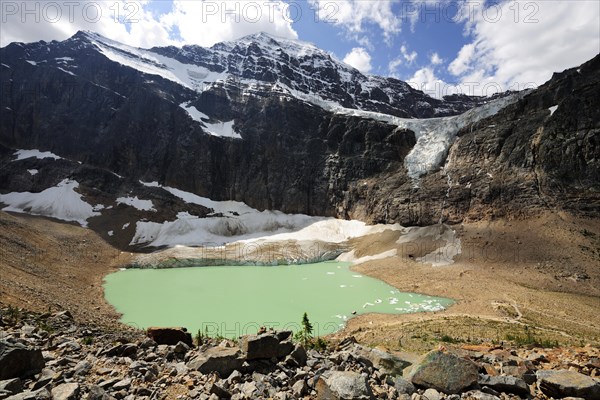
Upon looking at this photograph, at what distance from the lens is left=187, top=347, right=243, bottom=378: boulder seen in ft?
23.9

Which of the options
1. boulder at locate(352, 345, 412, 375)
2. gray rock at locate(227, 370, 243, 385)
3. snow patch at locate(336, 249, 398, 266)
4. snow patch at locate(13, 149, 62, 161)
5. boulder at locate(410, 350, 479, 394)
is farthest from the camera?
snow patch at locate(13, 149, 62, 161)

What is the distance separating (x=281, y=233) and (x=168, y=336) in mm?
64060

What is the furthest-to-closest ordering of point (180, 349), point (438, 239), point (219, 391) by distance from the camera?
point (438, 239)
point (180, 349)
point (219, 391)

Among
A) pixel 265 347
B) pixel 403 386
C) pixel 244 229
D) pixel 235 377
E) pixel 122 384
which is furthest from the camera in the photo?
pixel 244 229

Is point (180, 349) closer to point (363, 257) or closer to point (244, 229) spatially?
point (363, 257)

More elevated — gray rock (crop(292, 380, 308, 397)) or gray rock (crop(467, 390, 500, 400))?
gray rock (crop(292, 380, 308, 397))

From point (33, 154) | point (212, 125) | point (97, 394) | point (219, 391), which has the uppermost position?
point (212, 125)

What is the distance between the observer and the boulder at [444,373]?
6707 millimetres

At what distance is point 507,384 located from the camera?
6.65 metres

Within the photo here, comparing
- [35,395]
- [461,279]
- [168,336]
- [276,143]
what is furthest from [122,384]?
[276,143]

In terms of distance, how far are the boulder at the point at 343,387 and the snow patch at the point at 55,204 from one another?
7826cm

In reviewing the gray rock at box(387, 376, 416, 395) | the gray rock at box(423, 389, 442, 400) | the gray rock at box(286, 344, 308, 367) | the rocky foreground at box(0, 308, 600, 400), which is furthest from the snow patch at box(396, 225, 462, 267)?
the gray rock at box(423, 389, 442, 400)

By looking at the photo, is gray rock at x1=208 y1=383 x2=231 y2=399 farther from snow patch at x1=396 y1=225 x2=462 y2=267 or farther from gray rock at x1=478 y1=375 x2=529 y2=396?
snow patch at x1=396 y1=225 x2=462 y2=267

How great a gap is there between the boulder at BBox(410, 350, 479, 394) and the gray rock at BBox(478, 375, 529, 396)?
27 cm
